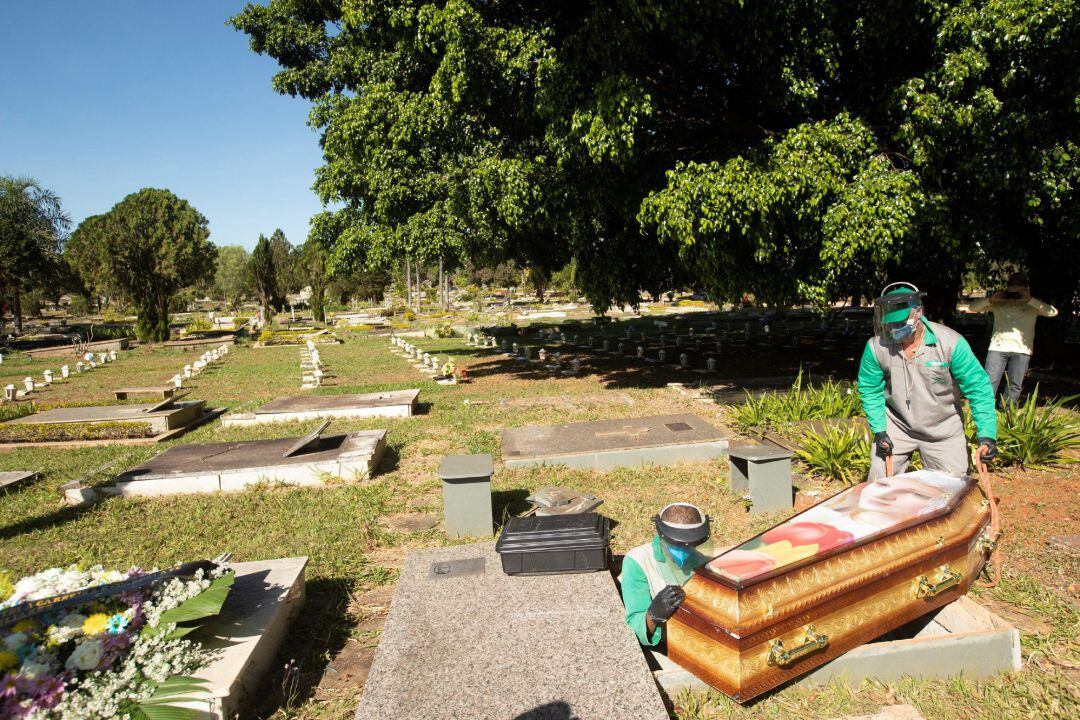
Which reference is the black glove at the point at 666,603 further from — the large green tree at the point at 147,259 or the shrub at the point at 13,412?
the large green tree at the point at 147,259

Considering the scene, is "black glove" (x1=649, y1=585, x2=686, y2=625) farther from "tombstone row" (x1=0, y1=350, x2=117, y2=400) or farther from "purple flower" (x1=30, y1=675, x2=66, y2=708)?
"tombstone row" (x1=0, y1=350, x2=117, y2=400)

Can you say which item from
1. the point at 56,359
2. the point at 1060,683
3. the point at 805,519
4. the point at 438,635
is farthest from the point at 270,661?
the point at 56,359

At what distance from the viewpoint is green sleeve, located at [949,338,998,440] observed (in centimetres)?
400

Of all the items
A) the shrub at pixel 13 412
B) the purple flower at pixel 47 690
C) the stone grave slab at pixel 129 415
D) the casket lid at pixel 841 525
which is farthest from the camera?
the shrub at pixel 13 412

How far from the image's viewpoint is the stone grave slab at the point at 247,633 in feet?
9.39

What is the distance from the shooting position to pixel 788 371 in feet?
44.0

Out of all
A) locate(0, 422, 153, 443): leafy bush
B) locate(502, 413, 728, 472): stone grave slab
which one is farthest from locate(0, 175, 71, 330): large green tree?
locate(502, 413, 728, 472): stone grave slab

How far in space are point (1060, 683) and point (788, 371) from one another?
1072 cm

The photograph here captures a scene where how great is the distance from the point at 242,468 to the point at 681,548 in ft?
19.0

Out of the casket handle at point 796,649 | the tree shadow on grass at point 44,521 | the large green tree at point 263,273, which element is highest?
the large green tree at point 263,273

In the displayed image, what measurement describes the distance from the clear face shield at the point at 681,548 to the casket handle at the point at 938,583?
3.66ft

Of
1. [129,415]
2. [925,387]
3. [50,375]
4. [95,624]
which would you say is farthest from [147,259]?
[925,387]

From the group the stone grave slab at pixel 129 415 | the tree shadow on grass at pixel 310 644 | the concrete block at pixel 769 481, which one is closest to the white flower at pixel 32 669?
the tree shadow on grass at pixel 310 644

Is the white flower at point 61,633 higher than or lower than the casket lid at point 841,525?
lower
